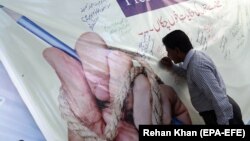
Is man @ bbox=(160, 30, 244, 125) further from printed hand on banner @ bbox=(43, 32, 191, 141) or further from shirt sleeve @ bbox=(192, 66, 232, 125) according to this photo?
printed hand on banner @ bbox=(43, 32, 191, 141)

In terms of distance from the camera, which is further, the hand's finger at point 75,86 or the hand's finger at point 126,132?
the hand's finger at point 126,132

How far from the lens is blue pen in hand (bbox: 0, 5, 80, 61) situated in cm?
148

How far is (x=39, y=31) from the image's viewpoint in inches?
59.9

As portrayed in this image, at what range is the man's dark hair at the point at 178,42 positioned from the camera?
5.94 feet

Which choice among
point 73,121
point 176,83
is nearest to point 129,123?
point 73,121

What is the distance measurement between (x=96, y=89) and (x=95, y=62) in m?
0.13
